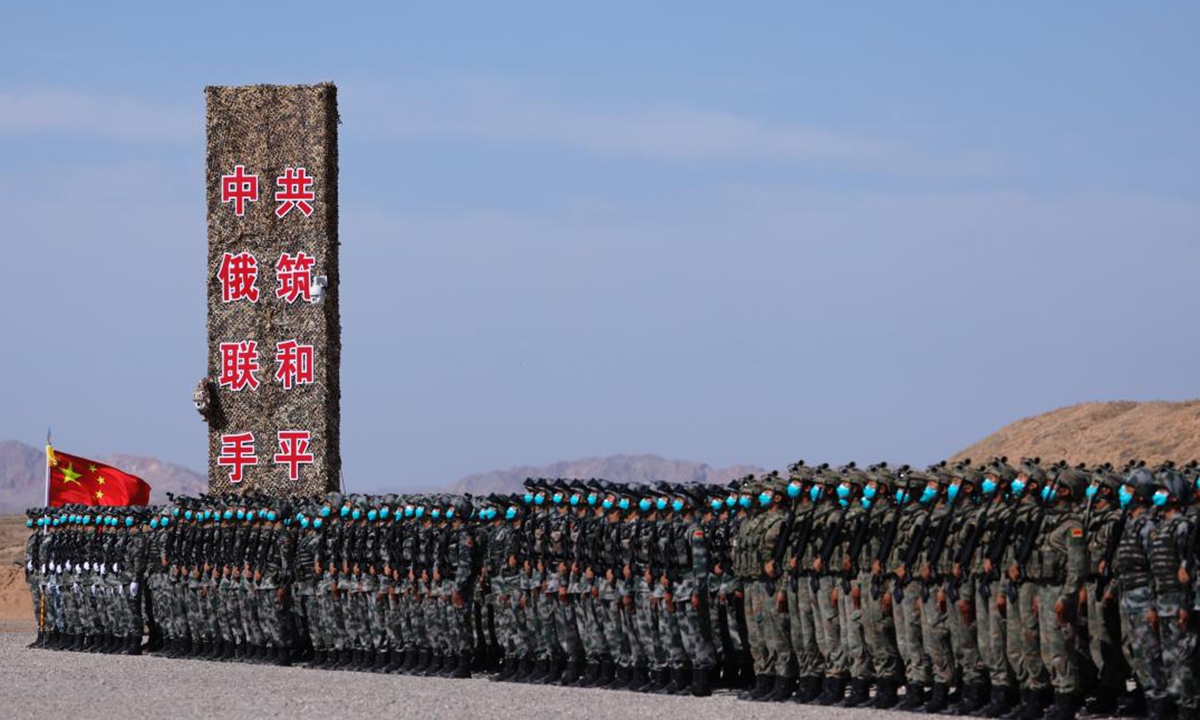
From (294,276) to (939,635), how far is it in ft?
36.9

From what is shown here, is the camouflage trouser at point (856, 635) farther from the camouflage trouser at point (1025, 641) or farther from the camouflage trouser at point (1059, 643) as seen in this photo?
the camouflage trouser at point (1059, 643)

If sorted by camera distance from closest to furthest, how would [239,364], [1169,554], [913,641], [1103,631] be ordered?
[1169,554] → [1103,631] → [913,641] → [239,364]

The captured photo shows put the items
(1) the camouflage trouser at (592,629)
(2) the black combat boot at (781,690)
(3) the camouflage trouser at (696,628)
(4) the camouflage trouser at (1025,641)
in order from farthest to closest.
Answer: (1) the camouflage trouser at (592,629) < (3) the camouflage trouser at (696,628) < (2) the black combat boot at (781,690) < (4) the camouflage trouser at (1025,641)

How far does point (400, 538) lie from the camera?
18.5m

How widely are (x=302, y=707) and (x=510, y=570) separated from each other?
9.57 feet

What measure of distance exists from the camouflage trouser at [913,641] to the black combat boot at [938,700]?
11 cm

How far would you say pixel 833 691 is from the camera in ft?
47.6

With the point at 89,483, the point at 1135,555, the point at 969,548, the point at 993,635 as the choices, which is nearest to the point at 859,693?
the point at 993,635

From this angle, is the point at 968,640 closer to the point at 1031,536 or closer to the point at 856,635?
the point at 1031,536

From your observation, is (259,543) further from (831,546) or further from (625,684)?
(831,546)

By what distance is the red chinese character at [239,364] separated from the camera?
22.9 m

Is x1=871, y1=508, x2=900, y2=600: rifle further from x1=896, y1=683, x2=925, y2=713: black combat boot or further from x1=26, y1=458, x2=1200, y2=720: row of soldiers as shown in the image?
x1=896, y1=683, x2=925, y2=713: black combat boot

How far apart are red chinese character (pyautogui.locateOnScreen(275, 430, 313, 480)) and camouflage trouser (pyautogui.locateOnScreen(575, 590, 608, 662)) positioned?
6935 millimetres

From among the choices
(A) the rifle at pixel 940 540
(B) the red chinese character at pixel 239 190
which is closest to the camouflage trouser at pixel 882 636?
(A) the rifle at pixel 940 540
